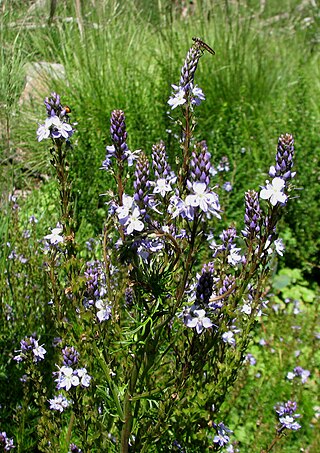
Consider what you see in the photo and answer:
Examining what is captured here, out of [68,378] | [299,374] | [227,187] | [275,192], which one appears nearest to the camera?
[275,192]

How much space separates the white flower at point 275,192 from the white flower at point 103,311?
714 mm

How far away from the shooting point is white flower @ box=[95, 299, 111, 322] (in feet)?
6.07

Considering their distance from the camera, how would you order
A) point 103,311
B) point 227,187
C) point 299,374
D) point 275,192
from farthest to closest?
point 227,187
point 299,374
point 103,311
point 275,192

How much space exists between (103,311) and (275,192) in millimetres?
745

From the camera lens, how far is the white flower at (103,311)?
6.07 feet

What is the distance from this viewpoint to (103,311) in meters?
1.86

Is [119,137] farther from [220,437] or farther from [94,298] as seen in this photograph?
[220,437]

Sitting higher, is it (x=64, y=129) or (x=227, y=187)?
(x=227, y=187)

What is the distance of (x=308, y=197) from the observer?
14.9 feet

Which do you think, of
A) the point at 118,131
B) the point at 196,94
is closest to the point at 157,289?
the point at 118,131

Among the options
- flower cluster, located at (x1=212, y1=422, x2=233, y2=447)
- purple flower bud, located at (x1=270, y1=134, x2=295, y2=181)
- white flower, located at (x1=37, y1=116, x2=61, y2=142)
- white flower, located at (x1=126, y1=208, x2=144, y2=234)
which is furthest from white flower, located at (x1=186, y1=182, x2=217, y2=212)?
flower cluster, located at (x1=212, y1=422, x2=233, y2=447)

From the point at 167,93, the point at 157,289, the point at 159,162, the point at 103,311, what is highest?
the point at 167,93

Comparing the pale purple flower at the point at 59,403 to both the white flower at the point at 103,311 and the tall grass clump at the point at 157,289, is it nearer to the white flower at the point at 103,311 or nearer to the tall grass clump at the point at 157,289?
the tall grass clump at the point at 157,289

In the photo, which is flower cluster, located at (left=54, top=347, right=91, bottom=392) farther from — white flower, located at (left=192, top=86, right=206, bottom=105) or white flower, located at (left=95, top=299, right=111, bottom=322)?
white flower, located at (left=192, top=86, right=206, bottom=105)
